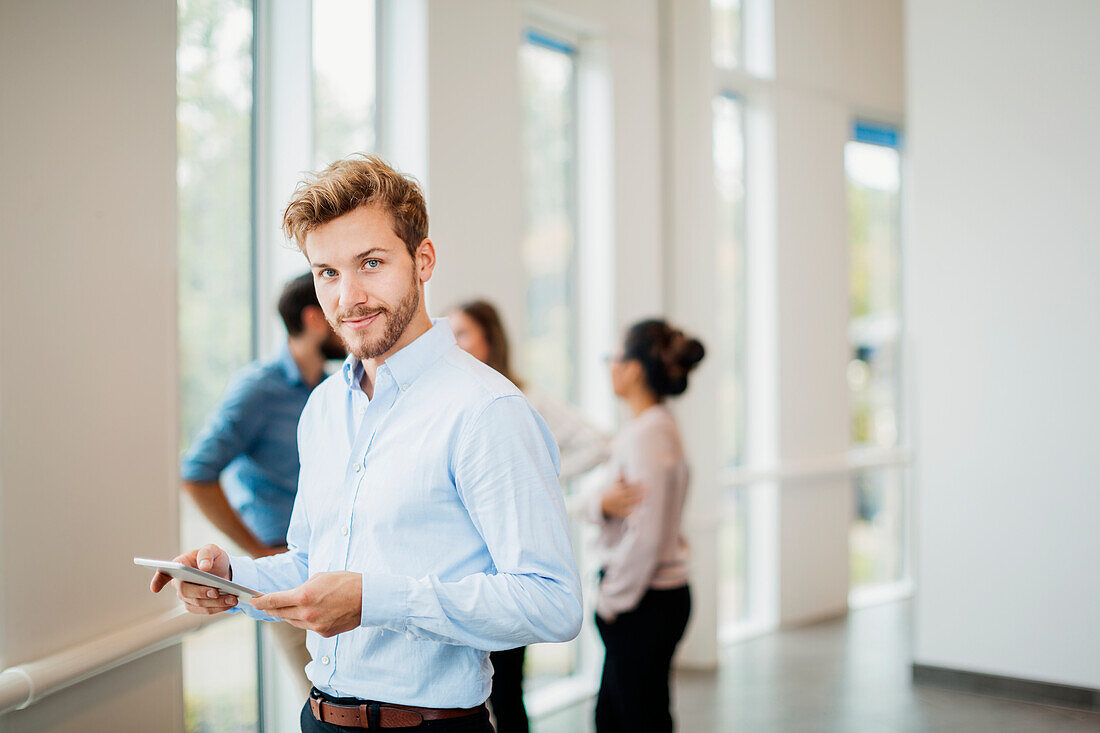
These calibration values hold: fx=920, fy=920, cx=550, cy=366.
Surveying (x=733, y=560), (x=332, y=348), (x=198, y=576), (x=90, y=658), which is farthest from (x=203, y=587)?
(x=733, y=560)

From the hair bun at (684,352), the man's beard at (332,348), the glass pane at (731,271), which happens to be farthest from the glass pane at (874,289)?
the man's beard at (332,348)

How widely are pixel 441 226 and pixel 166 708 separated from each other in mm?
2230

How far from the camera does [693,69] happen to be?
524 cm

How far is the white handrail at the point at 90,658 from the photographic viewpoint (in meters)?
2.09

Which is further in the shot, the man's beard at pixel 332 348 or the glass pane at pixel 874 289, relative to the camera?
the glass pane at pixel 874 289

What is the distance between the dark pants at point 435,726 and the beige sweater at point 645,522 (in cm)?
135

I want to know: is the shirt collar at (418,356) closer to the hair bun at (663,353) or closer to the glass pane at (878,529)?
the hair bun at (663,353)

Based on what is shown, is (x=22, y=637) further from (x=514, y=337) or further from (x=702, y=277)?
(x=702, y=277)

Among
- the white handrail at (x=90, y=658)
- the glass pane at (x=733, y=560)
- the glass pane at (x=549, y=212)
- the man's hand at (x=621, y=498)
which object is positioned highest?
the glass pane at (x=549, y=212)

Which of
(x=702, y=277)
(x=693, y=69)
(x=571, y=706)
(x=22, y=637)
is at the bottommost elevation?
(x=571, y=706)

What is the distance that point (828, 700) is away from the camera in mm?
4668

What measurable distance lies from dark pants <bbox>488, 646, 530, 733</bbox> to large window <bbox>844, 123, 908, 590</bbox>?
457 cm

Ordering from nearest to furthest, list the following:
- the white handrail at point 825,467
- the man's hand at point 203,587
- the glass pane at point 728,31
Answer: the man's hand at point 203,587 < the white handrail at point 825,467 < the glass pane at point 728,31

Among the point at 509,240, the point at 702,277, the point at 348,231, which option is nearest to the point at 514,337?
the point at 509,240
